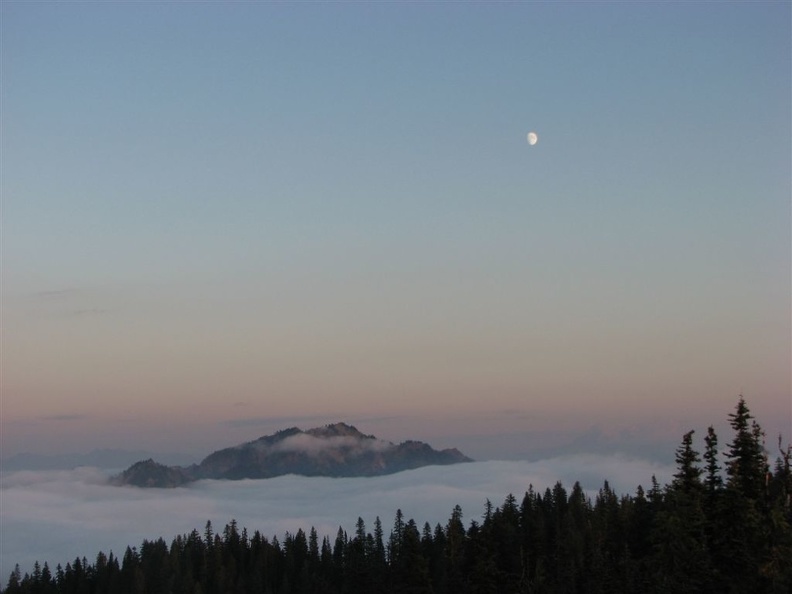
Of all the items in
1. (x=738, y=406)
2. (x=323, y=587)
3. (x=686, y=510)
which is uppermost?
(x=738, y=406)

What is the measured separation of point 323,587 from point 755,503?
332ft

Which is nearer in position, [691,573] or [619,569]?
[691,573]

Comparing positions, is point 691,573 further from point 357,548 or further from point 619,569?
point 357,548

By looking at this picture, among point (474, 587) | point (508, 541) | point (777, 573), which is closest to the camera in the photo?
point (777, 573)

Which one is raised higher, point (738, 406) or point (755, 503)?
point (738, 406)

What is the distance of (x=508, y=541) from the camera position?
157000 mm

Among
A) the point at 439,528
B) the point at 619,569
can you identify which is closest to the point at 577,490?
the point at 439,528

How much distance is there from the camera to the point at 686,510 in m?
112

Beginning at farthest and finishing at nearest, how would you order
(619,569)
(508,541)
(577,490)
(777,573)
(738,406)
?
(577,490)
(508,541)
(619,569)
(738,406)
(777,573)

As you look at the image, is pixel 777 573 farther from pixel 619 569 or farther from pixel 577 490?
pixel 577 490

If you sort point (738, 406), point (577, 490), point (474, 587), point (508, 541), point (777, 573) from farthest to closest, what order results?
point (577, 490)
point (508, 541)
point (474, 587)
point (738, 406)
point (777, 573)

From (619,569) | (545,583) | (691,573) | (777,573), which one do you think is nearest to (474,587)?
(545,583)

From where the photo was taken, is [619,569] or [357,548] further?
[357,548]

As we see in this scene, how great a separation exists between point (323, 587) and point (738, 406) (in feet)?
347
